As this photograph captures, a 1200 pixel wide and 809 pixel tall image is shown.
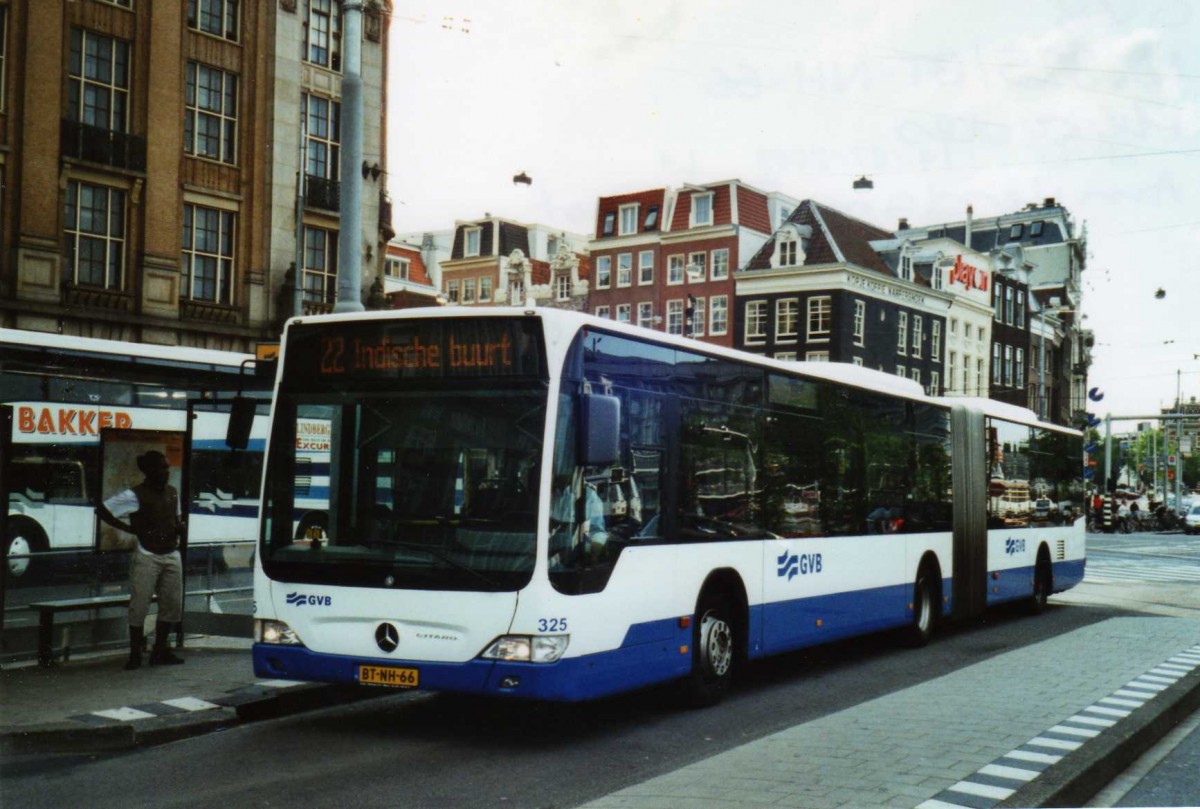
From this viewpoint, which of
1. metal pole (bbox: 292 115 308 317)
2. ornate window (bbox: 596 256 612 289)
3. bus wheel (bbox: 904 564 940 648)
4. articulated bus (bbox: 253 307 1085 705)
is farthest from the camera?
ornate window (bbox: 596 256 612 289)

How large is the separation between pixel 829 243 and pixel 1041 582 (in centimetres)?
4798

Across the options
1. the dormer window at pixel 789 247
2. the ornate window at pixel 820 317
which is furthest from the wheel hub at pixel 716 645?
the dormer window at pixel 789 247

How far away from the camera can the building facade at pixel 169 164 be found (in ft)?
90.5

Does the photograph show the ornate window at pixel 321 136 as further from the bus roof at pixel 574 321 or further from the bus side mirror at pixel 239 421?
the bus side mirror at pixel 239 421

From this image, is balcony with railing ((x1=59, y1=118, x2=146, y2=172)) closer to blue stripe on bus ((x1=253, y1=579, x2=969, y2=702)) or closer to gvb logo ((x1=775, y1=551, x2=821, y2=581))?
gvb logo ((x1=775, y1=551, x2=821, y2=581))

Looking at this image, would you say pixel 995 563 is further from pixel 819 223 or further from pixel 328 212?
pixel 819 223

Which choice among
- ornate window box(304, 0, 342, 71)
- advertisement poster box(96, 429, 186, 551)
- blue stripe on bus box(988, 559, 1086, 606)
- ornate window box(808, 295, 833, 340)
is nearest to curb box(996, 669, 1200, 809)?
blue stripe on bus box(988, 559, 1086, 606)

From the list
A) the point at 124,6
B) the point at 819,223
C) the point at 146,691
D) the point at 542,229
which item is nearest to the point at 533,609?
the point at 146,691

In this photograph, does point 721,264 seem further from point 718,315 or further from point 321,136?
point 321,136

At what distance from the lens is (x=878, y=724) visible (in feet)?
29.3

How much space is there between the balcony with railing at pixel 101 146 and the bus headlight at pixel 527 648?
23.4 metres

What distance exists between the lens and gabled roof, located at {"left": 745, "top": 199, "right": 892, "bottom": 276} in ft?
218

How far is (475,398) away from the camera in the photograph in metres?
8.75

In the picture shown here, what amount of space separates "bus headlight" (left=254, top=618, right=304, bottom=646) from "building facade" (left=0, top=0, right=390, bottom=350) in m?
20.2
